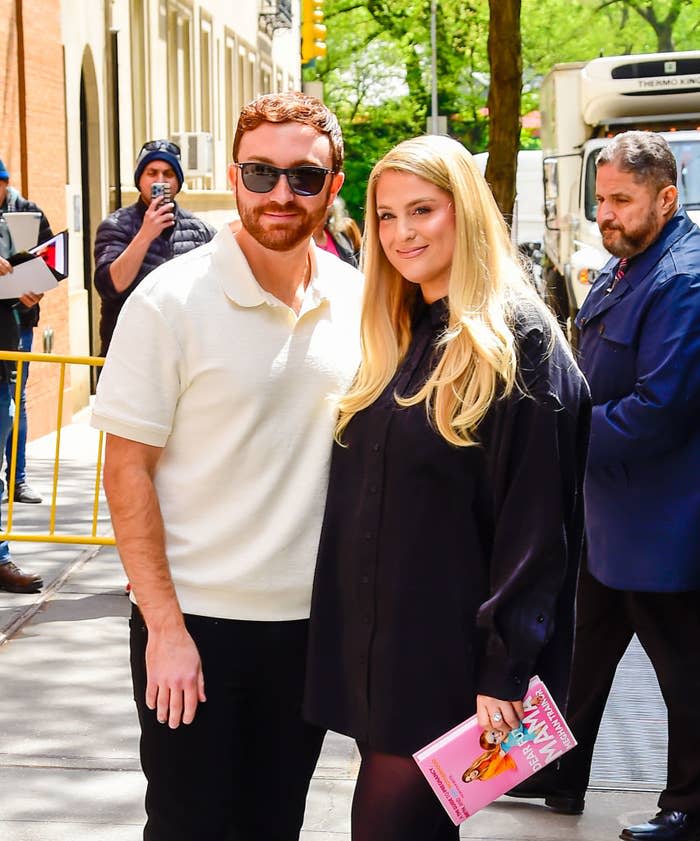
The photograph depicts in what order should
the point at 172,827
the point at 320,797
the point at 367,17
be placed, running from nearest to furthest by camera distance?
the point at 172,827, the point at 320,797, the point at 367,17

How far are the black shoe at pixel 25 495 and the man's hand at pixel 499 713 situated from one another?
6256 millimetres

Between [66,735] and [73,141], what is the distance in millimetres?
9950

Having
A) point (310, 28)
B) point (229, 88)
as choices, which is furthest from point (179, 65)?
point (229, 88)

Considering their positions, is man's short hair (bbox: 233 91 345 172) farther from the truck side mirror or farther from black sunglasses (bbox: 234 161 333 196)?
the truck side mirror

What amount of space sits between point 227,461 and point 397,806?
0.74 metres

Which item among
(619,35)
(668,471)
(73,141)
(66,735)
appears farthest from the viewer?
(619,35)

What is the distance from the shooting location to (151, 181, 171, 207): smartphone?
6.99 meters

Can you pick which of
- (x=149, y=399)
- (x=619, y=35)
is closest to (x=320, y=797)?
(x=149, y=399)

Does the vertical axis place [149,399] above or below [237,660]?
above

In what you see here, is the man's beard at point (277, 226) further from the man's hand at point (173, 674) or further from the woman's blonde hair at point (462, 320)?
the man's hand at point (173, 674)

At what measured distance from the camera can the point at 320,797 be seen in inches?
172

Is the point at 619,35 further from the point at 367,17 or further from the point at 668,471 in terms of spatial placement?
the point at 668,471

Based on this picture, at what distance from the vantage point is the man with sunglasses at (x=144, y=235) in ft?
22.8

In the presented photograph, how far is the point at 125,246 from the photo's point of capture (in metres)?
7.17
